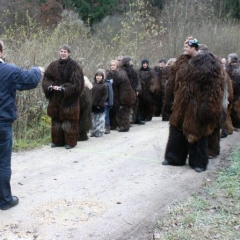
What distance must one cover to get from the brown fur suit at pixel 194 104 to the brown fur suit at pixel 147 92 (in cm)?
609

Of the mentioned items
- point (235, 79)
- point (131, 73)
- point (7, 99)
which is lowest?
point (131, 73)

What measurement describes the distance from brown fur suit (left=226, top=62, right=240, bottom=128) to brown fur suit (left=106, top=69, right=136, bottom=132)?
2708mm

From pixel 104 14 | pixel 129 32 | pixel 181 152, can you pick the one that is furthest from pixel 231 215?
pixel 104 14

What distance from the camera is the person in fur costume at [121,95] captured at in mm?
12047

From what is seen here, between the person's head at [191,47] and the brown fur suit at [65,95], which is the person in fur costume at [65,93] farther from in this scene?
the person's head at [191,47]

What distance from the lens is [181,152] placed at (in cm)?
811

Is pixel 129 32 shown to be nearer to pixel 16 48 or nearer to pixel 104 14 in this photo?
pixel 16 48

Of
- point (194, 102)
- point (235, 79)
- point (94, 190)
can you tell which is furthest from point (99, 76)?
point (94, 190)

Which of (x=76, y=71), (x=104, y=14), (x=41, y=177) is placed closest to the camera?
(x=41, y=177)

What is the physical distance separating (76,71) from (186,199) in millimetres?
4023

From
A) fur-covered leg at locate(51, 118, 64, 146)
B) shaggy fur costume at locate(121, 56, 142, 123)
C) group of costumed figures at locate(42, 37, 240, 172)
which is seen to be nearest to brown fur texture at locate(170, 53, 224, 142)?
group of costumed figures at locate(42, 37, 240, 172)

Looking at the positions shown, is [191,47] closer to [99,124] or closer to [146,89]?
[99,124]

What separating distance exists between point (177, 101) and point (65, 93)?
→ 253cm

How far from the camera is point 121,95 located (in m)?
12.1
